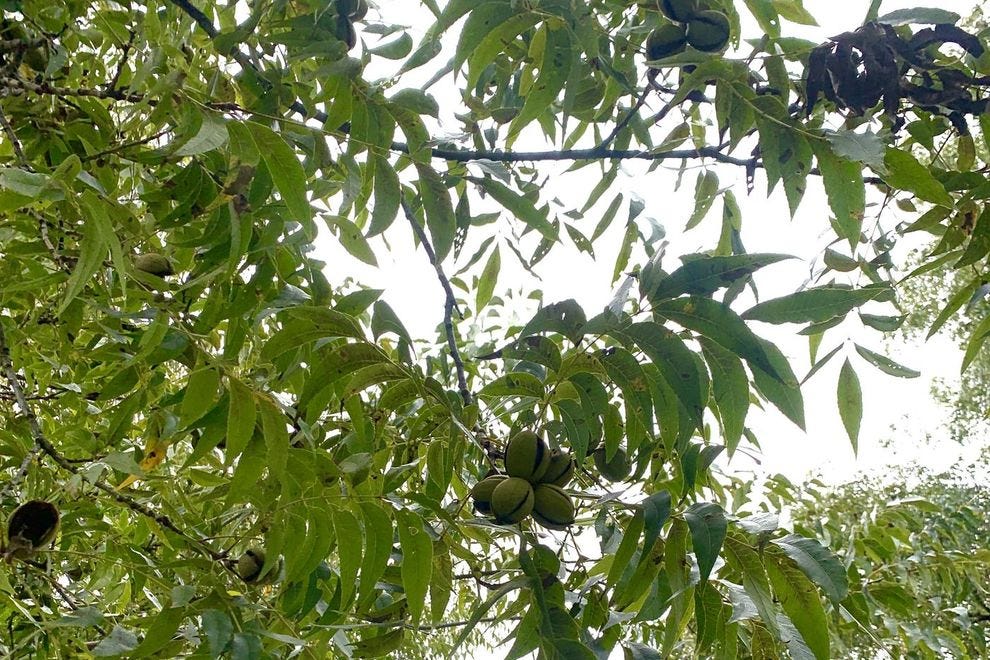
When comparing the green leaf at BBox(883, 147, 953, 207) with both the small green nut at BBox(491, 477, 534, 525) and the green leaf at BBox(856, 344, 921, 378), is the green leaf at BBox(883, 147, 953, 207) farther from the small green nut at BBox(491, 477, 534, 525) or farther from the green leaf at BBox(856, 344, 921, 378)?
the small green nut at BBox(491, 477, 534, 525)

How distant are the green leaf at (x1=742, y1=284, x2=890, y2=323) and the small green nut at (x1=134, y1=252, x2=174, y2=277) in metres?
1.08

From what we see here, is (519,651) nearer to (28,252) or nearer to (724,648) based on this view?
(724,648)

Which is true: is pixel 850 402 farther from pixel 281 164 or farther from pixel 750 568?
pixel 281 164

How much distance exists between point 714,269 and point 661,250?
7cm

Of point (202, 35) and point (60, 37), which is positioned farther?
point (202, 35)

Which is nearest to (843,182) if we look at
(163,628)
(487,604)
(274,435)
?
(487,604)

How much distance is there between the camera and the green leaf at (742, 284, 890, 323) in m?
0.90

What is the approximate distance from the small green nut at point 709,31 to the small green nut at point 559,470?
72 cm

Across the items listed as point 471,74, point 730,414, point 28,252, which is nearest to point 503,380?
point 730,414

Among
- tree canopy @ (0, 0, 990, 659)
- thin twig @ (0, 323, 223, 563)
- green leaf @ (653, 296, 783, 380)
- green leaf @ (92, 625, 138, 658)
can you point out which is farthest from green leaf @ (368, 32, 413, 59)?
green leaf @ (92, 625, 138, 658)

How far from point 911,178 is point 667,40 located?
1.55 ft

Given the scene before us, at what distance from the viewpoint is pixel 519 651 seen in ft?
3.37

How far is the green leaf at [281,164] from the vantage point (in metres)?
1.03

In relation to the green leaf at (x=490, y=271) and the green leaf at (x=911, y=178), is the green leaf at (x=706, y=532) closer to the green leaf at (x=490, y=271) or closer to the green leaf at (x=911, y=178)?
the green leaf at (x=911, y=178)
